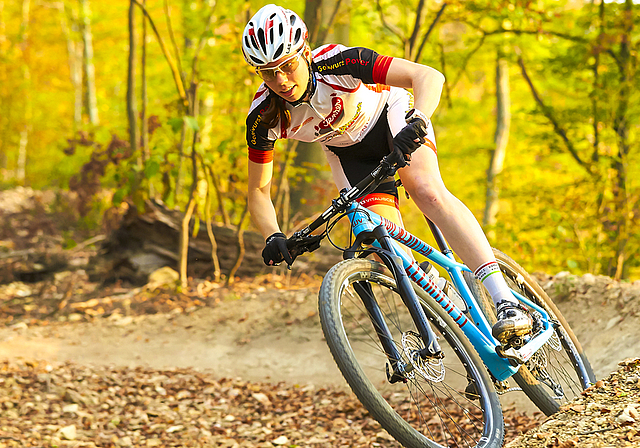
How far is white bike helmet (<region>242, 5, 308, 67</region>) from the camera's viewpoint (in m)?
2.65

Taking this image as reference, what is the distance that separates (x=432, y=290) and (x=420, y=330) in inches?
11.6

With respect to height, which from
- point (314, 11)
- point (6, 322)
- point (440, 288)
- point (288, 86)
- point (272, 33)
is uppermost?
point (314, 11)

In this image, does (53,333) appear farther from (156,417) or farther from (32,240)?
(32,240)

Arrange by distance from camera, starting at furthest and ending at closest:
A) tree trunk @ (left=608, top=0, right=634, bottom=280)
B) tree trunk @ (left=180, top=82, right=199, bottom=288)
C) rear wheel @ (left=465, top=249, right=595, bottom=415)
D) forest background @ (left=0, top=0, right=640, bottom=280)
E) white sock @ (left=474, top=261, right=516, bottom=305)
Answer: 1. tree trunk @ (left=180, top=82, right=199, bottom=288)
2. forest background @ (left=0, top=0, right=640, bottom=280)
3. tree trunk @ (left=608, top=0, right=634, bottom=280)
4. rear wheel @ (left=465, top=249, right=595, bottom=415)
5. white sock @ (left=474, top=261, right=516, bottom=305)

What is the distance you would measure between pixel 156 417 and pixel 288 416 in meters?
1.16

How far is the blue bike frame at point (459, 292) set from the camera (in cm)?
281

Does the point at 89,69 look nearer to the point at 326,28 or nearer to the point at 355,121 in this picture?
the point at 326,28

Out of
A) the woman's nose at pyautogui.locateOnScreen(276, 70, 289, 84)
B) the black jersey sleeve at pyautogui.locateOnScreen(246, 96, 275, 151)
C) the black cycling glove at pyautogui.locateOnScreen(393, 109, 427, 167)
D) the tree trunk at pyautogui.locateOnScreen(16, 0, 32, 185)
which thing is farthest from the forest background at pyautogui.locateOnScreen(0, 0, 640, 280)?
the tree trunk at pyautogui.locateOnScreen(16, 0, 32, 185)

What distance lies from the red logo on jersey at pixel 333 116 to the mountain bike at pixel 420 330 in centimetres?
57

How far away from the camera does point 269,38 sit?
8.68 feet

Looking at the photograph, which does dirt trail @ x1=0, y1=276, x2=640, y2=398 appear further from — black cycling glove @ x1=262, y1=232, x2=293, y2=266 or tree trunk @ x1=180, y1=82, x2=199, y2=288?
black cycling glove @ x1=262, y1=232, x2=293, y2=266

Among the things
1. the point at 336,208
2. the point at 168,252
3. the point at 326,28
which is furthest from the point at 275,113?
the point at 168,252

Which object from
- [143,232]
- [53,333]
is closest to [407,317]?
[53,333]

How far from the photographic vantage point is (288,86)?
9.24 ft
